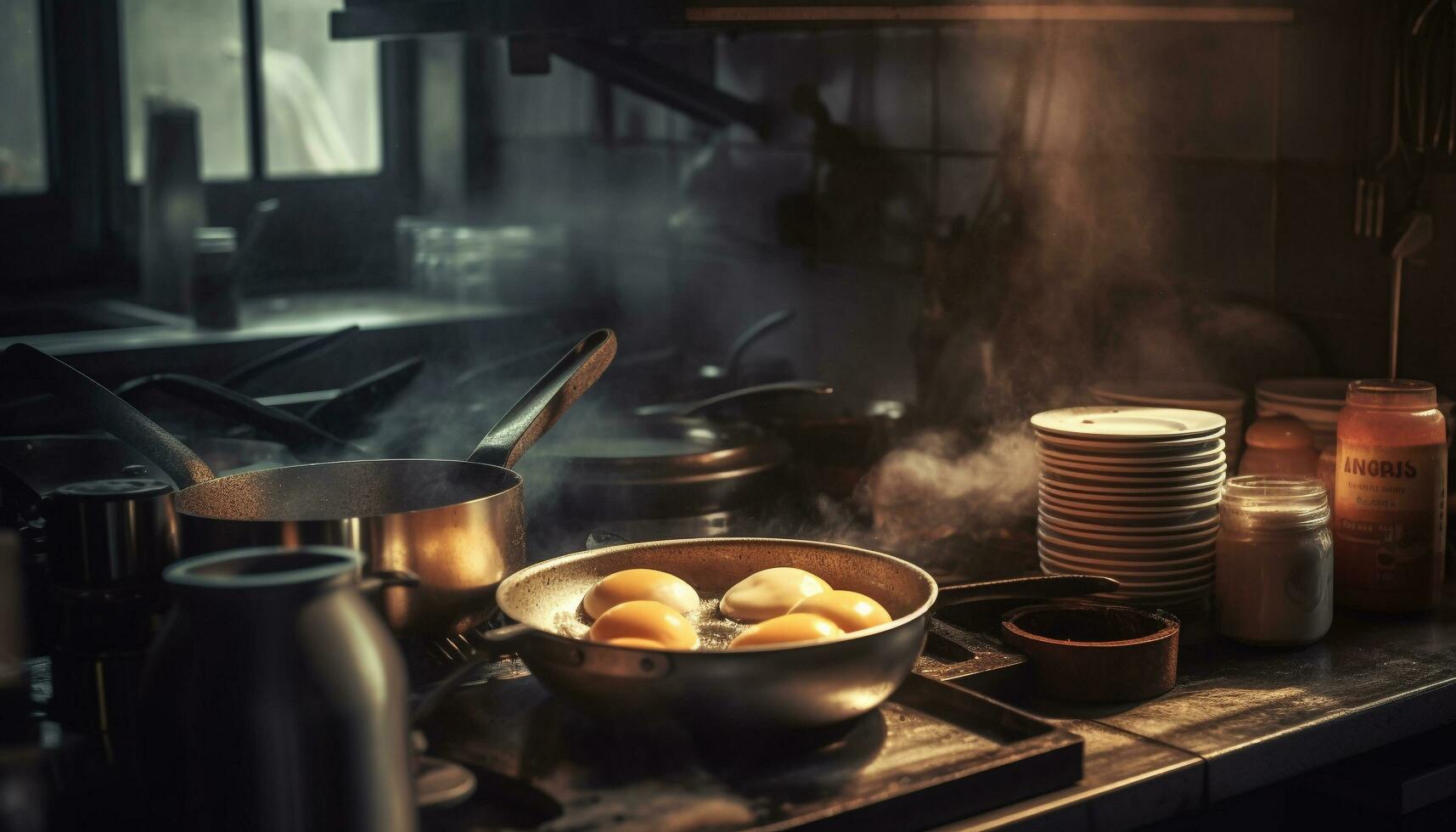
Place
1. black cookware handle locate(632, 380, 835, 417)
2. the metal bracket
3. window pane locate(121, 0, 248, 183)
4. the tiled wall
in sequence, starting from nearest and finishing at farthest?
the tiled wall, black cookware handle locate(632, 380, 835, 417), the metal bracket, window pane locate(121, 0, 248, 183)

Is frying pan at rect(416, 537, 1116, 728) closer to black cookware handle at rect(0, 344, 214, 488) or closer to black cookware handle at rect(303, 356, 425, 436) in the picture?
black cookware handle at rect(0, 344, 214, 488)

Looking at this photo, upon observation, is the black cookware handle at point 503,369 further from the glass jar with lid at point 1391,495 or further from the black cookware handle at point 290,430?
the glass jar with lid at point 1391,495

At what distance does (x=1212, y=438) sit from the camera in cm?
140

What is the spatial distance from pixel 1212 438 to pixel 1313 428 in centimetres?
26

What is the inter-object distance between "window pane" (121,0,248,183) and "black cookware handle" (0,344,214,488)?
9.24ft

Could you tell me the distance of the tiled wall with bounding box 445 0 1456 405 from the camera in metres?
1.74

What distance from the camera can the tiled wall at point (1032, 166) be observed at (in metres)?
1.74

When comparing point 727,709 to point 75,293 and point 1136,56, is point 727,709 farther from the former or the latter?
point 75,293

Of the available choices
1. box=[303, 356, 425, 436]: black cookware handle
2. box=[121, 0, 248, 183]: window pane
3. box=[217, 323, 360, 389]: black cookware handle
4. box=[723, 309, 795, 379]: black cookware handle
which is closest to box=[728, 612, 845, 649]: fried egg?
box=[303, 356, 425, 436]: black cookware handle

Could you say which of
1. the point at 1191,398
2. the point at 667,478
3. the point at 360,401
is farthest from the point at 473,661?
the point at 360,401

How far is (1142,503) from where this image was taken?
4.58 feet

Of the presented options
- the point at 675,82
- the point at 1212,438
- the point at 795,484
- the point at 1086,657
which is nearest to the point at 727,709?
the point at 1086,657

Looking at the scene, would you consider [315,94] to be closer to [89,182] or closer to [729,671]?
[89,182]

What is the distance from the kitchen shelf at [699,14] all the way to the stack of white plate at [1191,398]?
1.47 feet
